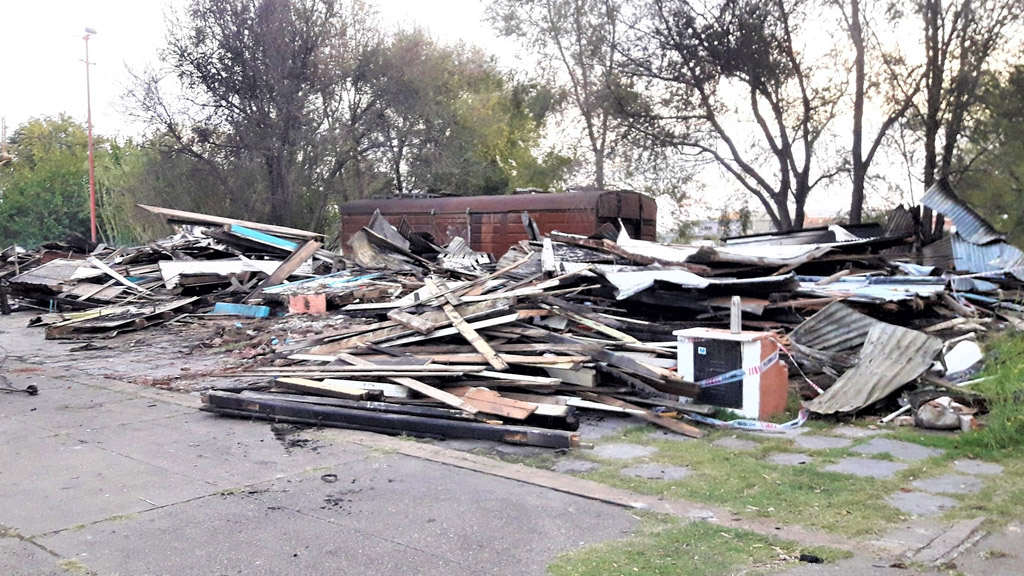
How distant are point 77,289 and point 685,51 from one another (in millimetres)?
15560

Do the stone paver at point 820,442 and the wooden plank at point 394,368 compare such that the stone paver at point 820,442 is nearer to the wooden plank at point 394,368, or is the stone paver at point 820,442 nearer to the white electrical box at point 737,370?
the white electrical box at point 737,370

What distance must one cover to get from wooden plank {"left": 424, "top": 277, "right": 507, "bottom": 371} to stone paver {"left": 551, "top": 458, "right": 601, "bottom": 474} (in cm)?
173

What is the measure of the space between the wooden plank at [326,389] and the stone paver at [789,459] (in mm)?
3477

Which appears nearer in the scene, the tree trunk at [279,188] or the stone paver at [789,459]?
the stone paver at [789,459]

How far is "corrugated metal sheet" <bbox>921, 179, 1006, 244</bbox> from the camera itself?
14.0 metres

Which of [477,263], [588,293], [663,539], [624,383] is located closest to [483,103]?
[477,263]

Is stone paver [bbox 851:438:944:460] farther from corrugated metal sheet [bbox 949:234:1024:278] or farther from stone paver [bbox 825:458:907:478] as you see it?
corrugated metal sheet [bbox 949:234:1024:278]

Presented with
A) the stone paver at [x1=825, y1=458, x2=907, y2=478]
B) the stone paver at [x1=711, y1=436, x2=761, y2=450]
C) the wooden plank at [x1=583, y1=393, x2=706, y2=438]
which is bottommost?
the stone paver at [x1=825, y1=458, x2=907, y2=478]

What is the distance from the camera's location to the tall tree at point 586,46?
2256cm

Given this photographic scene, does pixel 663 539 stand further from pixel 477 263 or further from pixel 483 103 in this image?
pixel 483 103

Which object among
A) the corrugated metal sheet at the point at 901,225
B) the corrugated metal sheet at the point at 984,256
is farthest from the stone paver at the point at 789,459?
the corrugated metal sheet at the point at 901,225

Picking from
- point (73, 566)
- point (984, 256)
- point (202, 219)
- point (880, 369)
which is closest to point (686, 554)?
point (73, 566)

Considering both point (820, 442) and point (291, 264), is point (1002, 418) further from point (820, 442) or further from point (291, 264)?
point (291, 264)

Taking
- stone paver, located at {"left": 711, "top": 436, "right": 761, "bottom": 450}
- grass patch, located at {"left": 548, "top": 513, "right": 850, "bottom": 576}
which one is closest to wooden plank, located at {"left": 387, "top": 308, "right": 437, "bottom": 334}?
stone paver, located at {"left": 711, "top": 436, "right": 761, "bottom": 450}
